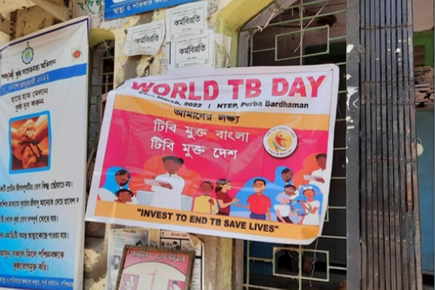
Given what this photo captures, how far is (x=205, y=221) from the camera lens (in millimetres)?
3268

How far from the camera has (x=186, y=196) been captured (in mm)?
3355

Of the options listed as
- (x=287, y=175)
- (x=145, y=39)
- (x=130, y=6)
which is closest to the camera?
(x=287, y=175)

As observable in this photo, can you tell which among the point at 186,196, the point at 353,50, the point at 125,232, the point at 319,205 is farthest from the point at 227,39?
the point at 125,232

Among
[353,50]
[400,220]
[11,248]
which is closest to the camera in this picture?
[400,220]

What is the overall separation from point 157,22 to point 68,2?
1.35 metres

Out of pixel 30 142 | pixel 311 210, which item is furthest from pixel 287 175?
pixel 30 142

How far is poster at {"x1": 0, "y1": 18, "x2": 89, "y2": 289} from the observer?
425 cm

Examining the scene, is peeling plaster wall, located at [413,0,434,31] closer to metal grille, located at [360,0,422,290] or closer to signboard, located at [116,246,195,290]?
metal grille, located at [360,0,422,290]

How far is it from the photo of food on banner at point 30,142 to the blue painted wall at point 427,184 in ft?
16.5

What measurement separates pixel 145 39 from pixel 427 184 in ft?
14.7

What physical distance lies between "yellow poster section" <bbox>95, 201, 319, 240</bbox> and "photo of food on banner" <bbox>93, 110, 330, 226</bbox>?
38 mm

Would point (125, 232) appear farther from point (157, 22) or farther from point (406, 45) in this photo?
point (406, 45)

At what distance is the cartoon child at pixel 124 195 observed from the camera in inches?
137

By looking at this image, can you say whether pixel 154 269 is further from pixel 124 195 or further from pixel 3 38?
pixel 3 38
